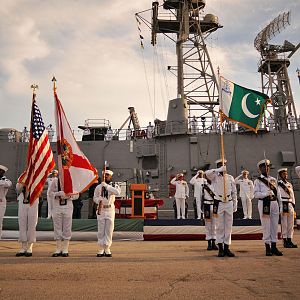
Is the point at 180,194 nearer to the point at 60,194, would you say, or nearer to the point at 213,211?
the point at 213,211

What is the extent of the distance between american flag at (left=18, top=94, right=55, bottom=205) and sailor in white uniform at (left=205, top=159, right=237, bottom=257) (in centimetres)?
315

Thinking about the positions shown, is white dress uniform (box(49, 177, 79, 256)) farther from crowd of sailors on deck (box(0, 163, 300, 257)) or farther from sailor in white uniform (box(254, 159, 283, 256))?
sailor in white uniform (box(254, 159, 283, 256))

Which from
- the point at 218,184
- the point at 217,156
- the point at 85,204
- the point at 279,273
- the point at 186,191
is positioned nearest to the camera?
the point at 279,273

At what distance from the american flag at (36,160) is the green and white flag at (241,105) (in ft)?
11.9

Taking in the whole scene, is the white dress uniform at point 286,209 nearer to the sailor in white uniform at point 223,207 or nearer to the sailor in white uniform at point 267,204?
the sailor in white uniform at point 267,204

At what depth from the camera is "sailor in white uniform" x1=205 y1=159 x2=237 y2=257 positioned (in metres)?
5.55

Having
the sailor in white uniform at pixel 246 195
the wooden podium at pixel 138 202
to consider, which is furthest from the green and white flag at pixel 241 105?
the sailor in white uniform at pixel 246 195

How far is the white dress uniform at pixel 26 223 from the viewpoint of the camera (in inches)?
232

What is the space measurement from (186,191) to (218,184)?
23.0 ft

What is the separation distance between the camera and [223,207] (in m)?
5.70

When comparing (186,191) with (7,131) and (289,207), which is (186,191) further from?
(7,131)

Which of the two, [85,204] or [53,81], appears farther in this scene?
[85,204]

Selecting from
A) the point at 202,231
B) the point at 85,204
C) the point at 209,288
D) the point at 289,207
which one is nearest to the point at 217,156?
the point at 85,204

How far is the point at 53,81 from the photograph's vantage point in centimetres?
650
